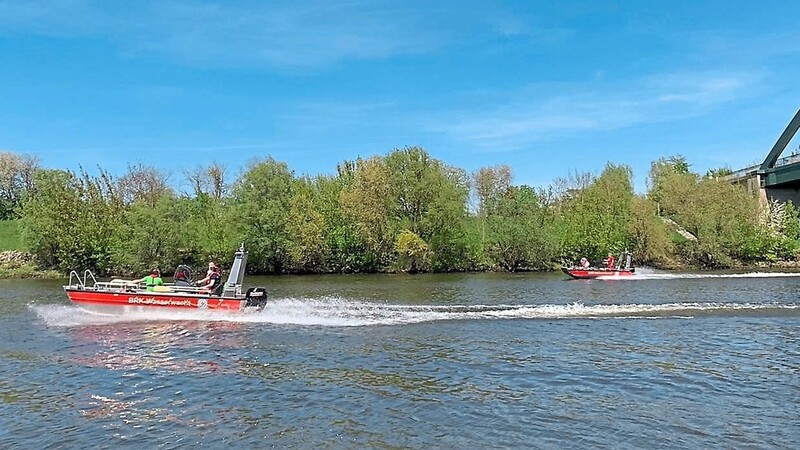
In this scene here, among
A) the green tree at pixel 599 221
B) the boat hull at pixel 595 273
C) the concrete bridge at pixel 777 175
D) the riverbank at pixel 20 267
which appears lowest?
the boat hull at pixel 595 273

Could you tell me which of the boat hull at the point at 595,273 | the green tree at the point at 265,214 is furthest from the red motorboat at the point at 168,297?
the green tree at the point at 265,214

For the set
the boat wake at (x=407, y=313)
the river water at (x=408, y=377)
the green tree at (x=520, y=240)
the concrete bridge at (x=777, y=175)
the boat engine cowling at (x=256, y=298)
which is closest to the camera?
the river water at (x=408, y=377)

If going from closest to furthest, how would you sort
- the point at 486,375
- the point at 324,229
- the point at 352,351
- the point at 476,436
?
1. the point at 476,436
2. the point at 486,375
3. the point at 352,351
4. the point at 324,229

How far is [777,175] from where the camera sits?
85.8 meters

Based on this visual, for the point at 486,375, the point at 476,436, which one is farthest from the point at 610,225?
the point at 476,436

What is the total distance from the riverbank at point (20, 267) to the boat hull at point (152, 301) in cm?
4197

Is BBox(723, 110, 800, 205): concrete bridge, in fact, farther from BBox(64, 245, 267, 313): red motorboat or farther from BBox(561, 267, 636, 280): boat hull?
BBox(64, 245, 267, 313): red motorboat

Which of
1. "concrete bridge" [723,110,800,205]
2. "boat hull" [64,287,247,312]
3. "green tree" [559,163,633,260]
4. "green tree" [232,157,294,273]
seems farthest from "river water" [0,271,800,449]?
"concrete bridge" [723,110,800,205]

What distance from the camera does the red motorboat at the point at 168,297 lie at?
97.3 ft

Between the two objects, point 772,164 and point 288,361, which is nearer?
point 288,361

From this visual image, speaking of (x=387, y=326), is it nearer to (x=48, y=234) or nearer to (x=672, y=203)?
(x=48, y=234)

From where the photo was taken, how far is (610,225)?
77.0m

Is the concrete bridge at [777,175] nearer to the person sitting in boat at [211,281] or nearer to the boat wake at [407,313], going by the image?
the boat wake at [407,313]

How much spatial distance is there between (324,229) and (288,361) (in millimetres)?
53803
